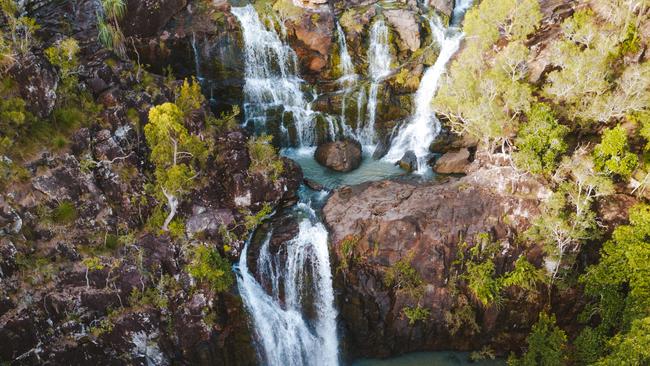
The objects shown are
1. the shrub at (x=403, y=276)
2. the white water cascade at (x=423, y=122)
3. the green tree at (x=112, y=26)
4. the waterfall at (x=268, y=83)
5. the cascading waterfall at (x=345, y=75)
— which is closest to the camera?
the shrub at (x=403, y=276)

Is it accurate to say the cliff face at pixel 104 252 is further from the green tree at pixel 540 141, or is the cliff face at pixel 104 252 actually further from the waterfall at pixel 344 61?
the green tree at pixel 540 141

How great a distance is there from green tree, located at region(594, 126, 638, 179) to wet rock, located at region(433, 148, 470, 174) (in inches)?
315

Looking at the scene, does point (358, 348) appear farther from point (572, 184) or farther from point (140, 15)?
point (140, 15)

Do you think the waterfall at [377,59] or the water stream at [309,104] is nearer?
the water stream at [309,104]

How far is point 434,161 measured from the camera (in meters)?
31.0

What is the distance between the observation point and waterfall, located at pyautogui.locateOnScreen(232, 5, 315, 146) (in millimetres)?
32844

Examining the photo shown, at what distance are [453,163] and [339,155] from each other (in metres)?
Answer: 7.63

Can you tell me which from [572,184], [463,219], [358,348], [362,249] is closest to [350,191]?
[362,249]

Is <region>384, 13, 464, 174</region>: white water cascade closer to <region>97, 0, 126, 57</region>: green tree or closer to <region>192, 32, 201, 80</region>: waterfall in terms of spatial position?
<region>192, 32, 201, 80</region>: waterfall

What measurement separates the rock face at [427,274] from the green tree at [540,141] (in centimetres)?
170

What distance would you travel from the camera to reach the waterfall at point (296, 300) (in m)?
23.4

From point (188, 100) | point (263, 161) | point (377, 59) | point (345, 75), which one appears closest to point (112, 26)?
point (188, 100)

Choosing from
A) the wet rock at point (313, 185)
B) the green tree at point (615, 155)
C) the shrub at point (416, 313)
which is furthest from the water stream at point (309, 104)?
the green tree at point (615, 155)

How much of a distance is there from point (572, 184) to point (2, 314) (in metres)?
27.7
